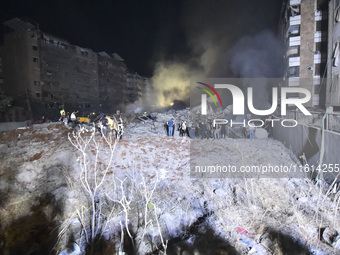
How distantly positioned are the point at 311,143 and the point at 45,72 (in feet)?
131

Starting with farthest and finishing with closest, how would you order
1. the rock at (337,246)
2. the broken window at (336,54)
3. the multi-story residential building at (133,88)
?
the multi-story residential building at (133,88)
the broken window at (336,54)
the rock at (337,246)

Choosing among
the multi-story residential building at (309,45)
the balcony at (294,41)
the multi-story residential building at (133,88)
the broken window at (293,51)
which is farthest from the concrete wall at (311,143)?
the multi-story residential building at (133,88)

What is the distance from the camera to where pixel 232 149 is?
10.2 m

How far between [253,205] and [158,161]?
4.56 metres

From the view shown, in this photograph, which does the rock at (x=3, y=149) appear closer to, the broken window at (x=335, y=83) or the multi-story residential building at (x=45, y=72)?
the broken window at (x=335, y=83)

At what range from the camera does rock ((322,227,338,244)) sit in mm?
4094

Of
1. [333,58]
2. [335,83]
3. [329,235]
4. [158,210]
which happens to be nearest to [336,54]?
[333,58]

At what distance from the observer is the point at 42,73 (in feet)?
113

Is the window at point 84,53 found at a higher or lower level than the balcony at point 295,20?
higher

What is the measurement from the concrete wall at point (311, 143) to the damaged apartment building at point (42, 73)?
114 ft

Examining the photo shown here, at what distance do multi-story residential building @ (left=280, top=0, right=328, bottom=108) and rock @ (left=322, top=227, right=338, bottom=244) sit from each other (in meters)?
16.4

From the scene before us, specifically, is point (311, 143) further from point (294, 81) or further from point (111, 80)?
point (111, 80)

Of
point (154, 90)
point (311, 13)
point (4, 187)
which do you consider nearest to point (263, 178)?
point (4, 187)

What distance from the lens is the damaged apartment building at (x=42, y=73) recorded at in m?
32.7
